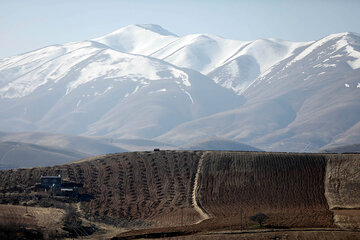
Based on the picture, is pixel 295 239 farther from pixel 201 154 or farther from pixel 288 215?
pixel 201 154

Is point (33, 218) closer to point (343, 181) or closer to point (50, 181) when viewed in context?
point (50, 181)

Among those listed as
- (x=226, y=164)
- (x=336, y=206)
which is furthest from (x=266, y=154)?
(x=336, y=206)

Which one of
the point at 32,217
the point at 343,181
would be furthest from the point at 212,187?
the point at 32,217

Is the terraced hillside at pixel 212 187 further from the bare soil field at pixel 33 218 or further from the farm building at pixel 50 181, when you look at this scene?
the bare soil field at pixel 33 218

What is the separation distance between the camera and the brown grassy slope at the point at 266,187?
92544 millimetres

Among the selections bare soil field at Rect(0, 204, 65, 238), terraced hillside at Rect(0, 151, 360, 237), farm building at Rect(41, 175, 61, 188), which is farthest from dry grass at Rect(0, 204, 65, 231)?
farm building at Rect(41, 175, 61, 188)

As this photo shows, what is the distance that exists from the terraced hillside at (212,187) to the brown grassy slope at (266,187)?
0.39ft

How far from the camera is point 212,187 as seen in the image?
108688 millimetres

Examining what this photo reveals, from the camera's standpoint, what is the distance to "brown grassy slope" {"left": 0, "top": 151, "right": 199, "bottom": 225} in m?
98.8

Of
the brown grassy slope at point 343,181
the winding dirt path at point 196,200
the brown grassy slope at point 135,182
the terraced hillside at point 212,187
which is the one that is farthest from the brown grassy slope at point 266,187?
the brown grassy slope at point 135,182

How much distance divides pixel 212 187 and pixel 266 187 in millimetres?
8135

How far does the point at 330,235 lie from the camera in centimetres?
7500

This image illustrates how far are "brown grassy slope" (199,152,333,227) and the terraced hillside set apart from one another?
12cm

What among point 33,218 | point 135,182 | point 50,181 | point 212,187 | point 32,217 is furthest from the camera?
point 135,182
